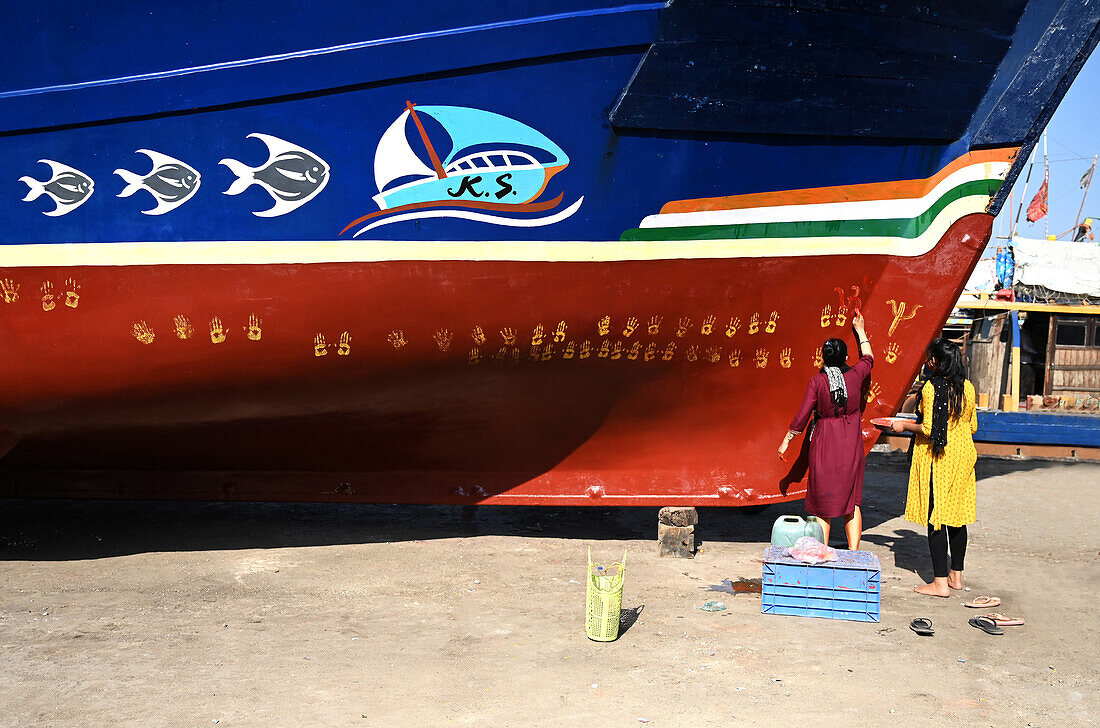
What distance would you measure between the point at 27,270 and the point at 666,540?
3.83m

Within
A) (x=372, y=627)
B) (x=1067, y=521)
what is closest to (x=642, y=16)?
(x=372, y=627)

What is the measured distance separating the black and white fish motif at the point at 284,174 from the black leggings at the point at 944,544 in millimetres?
3560

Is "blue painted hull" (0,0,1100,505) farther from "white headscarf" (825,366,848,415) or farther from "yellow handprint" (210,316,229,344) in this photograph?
"white headscarf" (825,366,848,415)

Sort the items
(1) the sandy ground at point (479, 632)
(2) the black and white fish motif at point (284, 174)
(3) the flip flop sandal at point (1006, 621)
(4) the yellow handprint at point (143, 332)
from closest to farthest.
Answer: (1) the sandy ground at point (479, 632), (3) the flip flop sandal at point (1006, 621), (2) the black and white fish motif at point (284, 174), (4) the yellow handprint at point (143, 332)

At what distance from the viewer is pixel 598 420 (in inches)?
213

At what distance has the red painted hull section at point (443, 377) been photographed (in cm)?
491

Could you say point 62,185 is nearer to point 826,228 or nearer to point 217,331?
point 217,331

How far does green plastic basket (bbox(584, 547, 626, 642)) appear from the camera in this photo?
3.89 meters

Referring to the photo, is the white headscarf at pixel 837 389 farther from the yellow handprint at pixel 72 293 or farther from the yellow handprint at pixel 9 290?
the yellow handprint at pixel 9 290

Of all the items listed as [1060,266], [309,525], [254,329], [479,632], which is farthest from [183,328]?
[1060,266]

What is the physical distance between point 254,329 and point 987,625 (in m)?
3.97

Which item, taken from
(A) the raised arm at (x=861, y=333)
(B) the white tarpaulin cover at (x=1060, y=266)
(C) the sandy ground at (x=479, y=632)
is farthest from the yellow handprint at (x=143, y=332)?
(B) the white tarpaulin cover at (x=1060, y=266)

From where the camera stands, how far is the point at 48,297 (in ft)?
15.9

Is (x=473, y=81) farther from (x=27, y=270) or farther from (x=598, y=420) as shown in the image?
(x=27, y=270)
